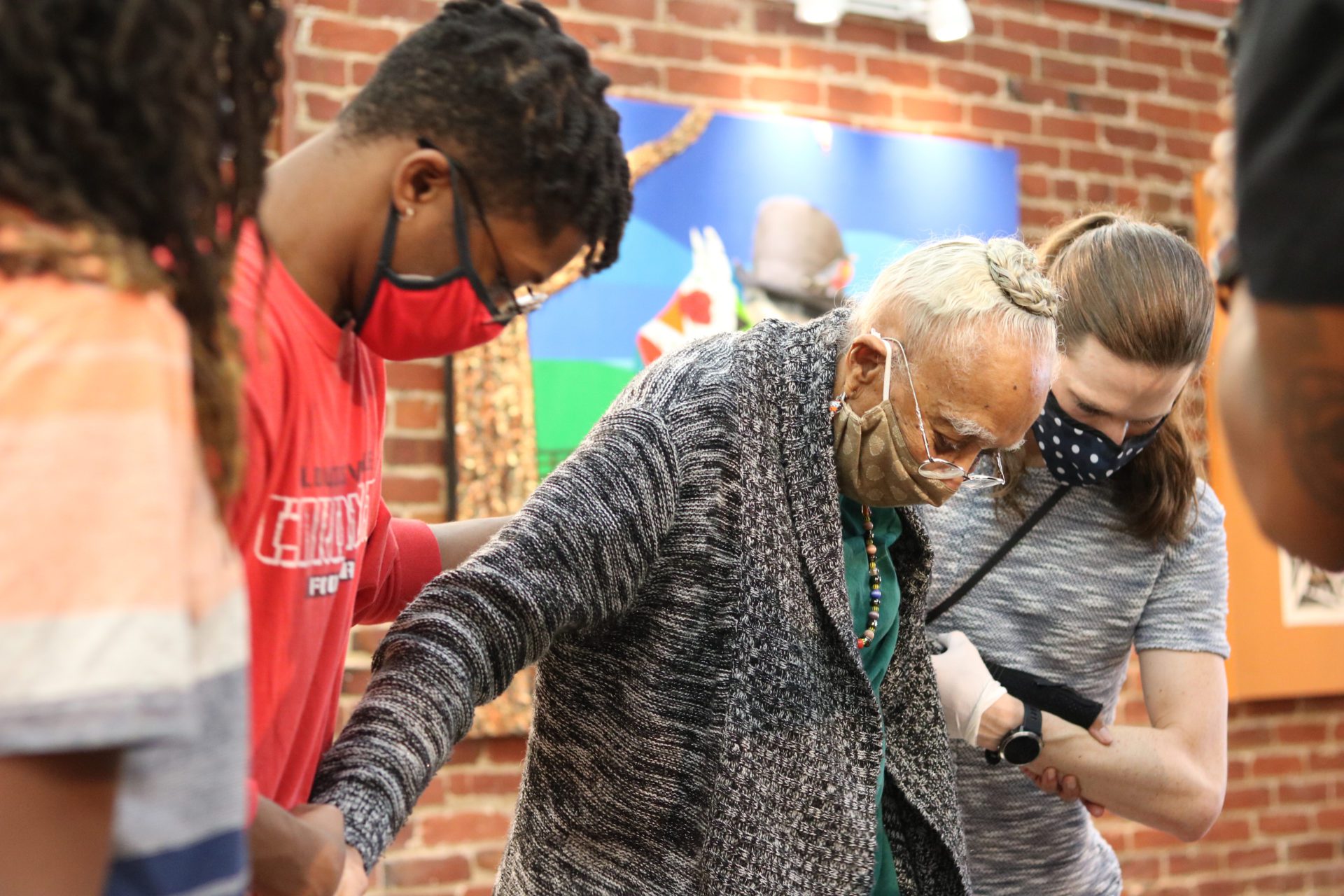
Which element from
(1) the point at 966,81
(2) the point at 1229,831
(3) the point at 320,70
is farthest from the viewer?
(2) the point at 1229,831

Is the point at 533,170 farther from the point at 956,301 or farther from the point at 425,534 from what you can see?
the point at 956,301

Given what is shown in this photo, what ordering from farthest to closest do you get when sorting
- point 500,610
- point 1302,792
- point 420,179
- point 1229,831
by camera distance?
1. point 1302,792
2. point 1229,831
3. point 500,610
4. point 420,179

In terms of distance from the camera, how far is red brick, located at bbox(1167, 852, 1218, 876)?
374 centimetres

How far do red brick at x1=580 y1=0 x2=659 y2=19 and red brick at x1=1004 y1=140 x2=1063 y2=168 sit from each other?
120 cm

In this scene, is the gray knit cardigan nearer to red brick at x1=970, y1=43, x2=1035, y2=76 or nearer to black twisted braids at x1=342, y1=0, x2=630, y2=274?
black twisted braids at x1=342, y1=0, x2=630, y2=274

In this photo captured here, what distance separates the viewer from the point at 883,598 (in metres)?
1.56

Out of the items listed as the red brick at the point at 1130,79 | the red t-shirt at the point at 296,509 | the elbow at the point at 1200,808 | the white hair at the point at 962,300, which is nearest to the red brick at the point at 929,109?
the red brick at the point at 1130,79

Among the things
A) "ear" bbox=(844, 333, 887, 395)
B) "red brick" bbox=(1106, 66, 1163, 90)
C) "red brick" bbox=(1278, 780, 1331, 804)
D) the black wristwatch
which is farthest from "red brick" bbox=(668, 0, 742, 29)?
"red brick" bbox=(1278, 780, 1331, 804)

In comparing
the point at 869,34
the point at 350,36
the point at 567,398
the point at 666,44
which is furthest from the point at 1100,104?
the point at 350,36

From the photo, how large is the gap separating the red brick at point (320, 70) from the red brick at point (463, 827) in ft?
5.98

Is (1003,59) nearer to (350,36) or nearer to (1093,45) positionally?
(1093,45)

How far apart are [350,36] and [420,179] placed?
2.13 metres

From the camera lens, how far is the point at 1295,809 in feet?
12.8

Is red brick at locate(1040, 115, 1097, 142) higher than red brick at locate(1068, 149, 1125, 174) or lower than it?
higher
